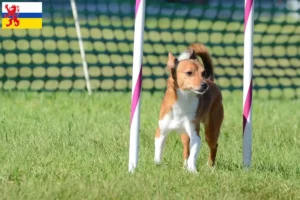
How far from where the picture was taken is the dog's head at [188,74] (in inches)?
266

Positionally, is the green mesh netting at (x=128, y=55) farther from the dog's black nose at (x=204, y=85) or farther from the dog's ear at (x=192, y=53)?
the dog's black nose at (x=204, y=85)

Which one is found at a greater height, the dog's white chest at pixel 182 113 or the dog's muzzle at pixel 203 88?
the dog's muzzle at pixel 203 88

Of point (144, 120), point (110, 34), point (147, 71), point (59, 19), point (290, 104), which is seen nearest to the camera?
point (144, 120)

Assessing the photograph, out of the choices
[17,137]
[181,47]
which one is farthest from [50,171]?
[181,47]

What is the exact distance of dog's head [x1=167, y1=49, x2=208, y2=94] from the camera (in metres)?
6.75

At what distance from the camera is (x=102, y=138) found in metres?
8.38

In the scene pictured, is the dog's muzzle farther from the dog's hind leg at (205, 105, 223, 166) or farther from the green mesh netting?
the green mesh netting

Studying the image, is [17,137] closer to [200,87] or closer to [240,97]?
[200,87]

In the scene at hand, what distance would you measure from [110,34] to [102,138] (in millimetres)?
11835

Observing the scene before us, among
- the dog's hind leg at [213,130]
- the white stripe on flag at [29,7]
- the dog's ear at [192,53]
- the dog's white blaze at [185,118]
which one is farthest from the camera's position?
the white stripe on flag at [29,7]

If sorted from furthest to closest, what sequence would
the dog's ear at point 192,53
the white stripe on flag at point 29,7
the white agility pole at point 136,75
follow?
1. the white stripe on flag at point 29,7
2. the dog's ear at point 192,53
3. the white agility pole at point 136,75

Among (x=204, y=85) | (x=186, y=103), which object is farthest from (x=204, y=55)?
(x=204, y=85)

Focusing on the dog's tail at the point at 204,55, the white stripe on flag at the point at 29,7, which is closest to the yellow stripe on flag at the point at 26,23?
the white stripe on flag at the point at 29,7

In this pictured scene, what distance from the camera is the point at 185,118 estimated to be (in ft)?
22.8
